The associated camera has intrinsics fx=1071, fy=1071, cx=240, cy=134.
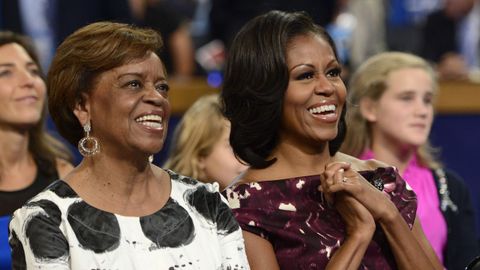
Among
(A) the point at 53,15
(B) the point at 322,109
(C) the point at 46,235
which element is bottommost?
(A) the point at 53,15

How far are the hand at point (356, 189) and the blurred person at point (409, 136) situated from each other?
1088 millimetres

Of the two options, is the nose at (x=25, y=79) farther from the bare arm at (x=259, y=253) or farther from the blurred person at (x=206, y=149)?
the bare arm at (x=259, y=253)

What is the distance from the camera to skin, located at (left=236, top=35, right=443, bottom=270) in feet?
9.20

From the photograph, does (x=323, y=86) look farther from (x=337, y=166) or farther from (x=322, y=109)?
(x=337, y=166)

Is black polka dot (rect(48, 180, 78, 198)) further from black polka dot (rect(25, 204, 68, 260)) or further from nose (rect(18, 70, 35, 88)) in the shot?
nose (rect(18, 70, 35, 88))

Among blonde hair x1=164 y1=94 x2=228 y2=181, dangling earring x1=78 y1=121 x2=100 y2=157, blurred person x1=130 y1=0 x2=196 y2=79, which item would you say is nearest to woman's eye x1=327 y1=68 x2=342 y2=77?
dangling earring x1=78 y1=121 x2=100 y2=157

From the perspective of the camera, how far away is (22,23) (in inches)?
229

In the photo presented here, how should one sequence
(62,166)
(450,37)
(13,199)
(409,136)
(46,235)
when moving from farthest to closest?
(450,37) < (409,136) < (62,166) < (13,199) < (46,235)

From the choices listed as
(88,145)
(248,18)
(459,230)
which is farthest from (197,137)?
(248,18)

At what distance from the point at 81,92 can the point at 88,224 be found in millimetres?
325

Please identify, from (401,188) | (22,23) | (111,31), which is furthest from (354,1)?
(111,31)

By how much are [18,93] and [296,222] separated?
1.48 metres

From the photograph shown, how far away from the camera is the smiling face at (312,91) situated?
2.88 metres

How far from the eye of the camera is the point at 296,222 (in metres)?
2.88
